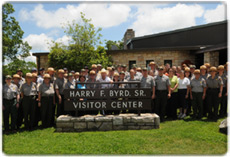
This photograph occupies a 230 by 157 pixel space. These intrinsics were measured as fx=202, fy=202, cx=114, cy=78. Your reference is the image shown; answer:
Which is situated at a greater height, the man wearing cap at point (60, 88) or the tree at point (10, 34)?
the tree at point (10, 34)

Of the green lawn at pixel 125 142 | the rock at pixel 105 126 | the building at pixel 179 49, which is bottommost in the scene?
the green lawn at pixel 125 142

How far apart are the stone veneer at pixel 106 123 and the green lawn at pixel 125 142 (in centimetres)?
25

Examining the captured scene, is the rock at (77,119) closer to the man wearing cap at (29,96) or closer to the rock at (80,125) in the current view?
the rock at (80,125)

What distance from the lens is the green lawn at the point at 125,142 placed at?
15.1 ft

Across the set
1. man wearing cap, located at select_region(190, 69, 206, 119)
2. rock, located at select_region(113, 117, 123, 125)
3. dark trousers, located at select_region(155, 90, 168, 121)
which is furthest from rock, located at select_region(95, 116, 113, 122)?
man wearing cap, located at select_region(190, 69, 206, 119)

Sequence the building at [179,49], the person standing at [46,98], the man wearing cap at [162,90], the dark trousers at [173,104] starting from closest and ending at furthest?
1. the person standing at [46,98]
2. the man wearing cap at [162,90]
3. the dark trousers at [173,104]
4. the building at [179,49]

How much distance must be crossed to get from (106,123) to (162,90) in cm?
222

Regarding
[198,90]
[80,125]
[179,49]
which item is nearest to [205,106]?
[198,90]

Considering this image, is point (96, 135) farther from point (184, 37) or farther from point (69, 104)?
point (184, 37)

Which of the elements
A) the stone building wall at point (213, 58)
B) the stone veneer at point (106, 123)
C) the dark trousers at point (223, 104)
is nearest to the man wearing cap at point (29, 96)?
the stone veneer at point (106, 123)

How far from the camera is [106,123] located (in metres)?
6.09

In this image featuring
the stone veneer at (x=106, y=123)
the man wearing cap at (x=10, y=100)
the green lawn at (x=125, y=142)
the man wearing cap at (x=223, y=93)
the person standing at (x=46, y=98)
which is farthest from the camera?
the man wearing cap at (x=223, y=93)

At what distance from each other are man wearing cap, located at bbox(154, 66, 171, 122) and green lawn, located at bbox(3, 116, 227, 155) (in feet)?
2.94

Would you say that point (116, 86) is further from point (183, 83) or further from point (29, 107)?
point (29, 107)
